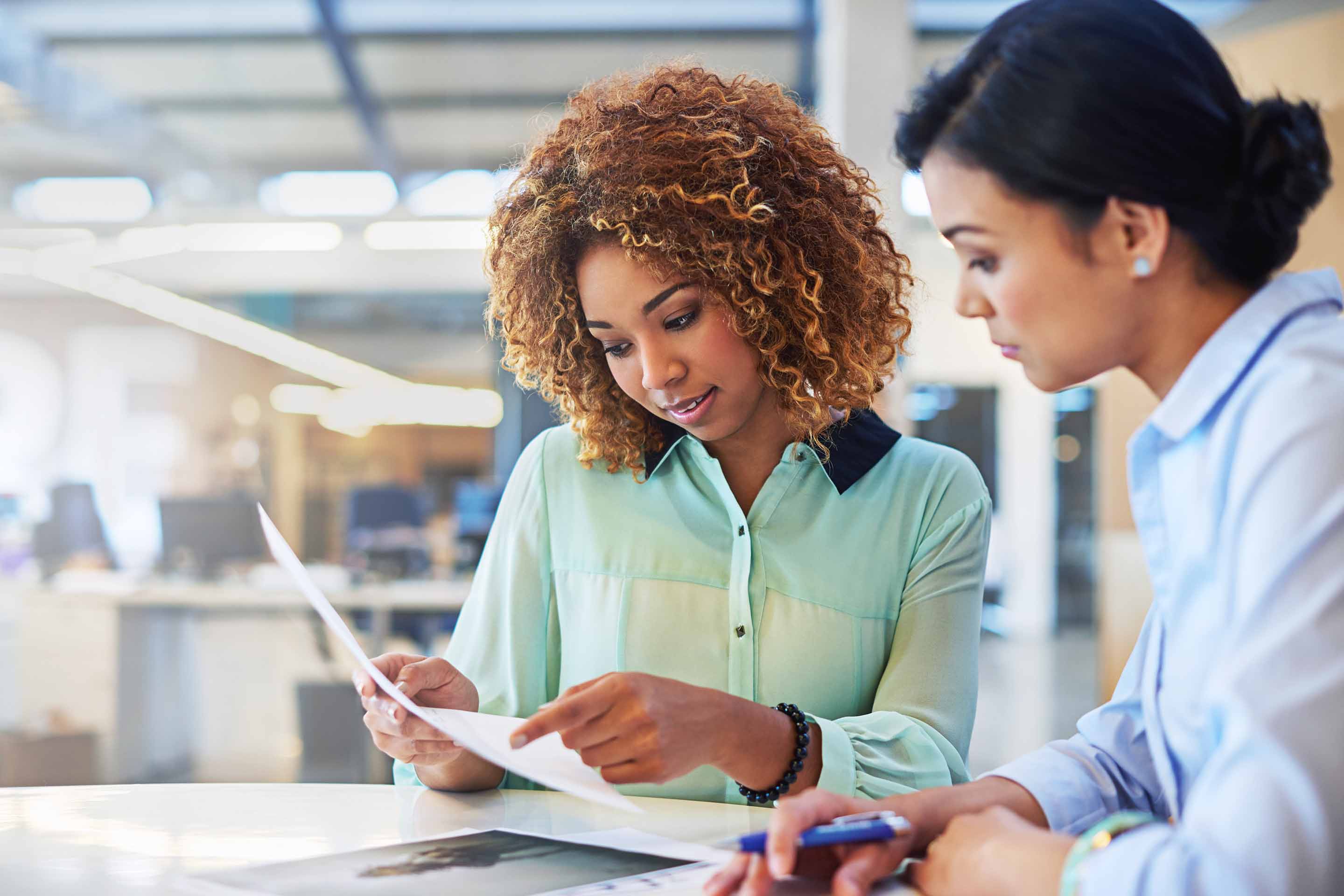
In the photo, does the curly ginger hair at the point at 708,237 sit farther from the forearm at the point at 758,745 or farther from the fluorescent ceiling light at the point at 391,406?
the fluorescent ceiling light at the point at 391,406

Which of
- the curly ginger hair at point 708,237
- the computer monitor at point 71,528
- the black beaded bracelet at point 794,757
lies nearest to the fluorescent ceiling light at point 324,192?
the computer monitor at point 71,528

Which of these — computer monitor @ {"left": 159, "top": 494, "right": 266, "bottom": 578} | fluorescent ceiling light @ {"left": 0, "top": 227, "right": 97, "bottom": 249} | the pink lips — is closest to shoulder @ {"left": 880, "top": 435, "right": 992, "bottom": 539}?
the pink lips

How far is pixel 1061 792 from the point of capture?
0.95m

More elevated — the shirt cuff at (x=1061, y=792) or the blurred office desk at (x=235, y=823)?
the shirt cuff at (x=1061, y=792)

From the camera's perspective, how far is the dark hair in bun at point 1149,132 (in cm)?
76

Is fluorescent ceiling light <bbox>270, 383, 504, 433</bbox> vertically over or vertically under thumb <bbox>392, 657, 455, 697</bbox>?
over

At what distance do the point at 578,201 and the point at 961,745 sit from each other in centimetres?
80

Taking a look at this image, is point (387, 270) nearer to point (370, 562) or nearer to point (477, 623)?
point (370, 562)

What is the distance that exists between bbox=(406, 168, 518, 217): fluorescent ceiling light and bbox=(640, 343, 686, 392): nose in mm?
5240

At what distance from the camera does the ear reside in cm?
77

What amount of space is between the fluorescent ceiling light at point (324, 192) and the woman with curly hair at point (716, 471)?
17.2 feet

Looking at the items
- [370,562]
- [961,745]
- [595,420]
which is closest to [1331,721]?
[961,745]

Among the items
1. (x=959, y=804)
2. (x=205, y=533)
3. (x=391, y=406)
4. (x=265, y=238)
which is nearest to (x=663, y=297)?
(x=959, y=804)

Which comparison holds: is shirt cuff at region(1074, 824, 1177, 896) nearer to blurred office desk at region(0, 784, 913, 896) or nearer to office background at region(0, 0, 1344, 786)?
blurred office desk at region(0, 784, 913, 896)
